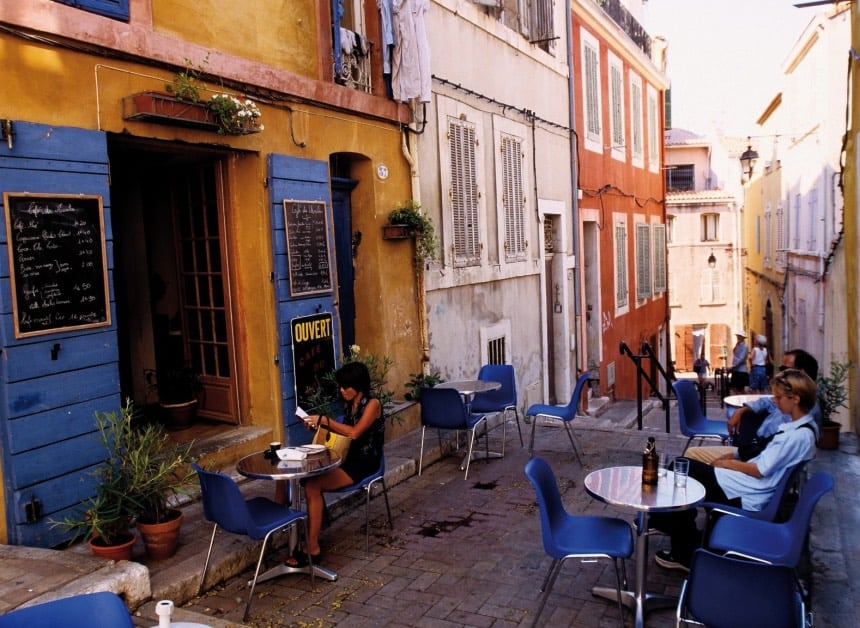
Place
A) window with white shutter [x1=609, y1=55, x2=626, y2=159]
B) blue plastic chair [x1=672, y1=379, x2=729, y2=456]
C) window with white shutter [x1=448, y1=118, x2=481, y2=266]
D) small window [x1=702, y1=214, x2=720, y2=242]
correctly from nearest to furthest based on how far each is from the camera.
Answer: blue plastic chair [x1=672, y1=379, x2=729, y2=456]
window with white shutter [x1=448, y1=118, x2=481, y2=266]
window with white shutter [x1=609, y1=55, x2=626, y2=159]
small window [x1=702, y1=214, x2=720, y2=242]

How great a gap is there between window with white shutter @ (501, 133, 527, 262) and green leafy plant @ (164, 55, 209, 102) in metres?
5.97

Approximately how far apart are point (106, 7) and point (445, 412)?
4.34 meters

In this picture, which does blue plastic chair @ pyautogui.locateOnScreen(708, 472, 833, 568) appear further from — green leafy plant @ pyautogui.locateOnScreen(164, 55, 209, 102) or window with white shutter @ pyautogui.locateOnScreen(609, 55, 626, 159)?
window with white shutter @ pyautogui.locateOnScreen(609, 55, 626, 159)

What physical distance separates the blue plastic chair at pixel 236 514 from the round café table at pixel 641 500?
1860 mm

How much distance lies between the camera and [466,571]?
201 inches

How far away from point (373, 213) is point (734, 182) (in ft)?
84.8

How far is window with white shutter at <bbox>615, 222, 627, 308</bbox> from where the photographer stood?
53.8 feet

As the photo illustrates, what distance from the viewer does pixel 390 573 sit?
5.10 meters

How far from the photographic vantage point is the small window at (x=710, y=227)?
3081 centimetres

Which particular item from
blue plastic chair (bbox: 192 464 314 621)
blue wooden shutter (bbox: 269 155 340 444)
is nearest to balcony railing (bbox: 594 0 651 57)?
blue wooden shutter (bbox: 269 155 340 444)

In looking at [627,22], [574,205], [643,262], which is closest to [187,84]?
[574,205]

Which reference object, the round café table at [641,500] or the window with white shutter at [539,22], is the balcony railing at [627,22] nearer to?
the window with white shutter at [539,22]

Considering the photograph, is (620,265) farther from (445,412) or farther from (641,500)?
(641,500)

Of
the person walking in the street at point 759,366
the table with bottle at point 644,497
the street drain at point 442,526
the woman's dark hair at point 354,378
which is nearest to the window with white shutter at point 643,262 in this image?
the person walking in the street at point 759,366
